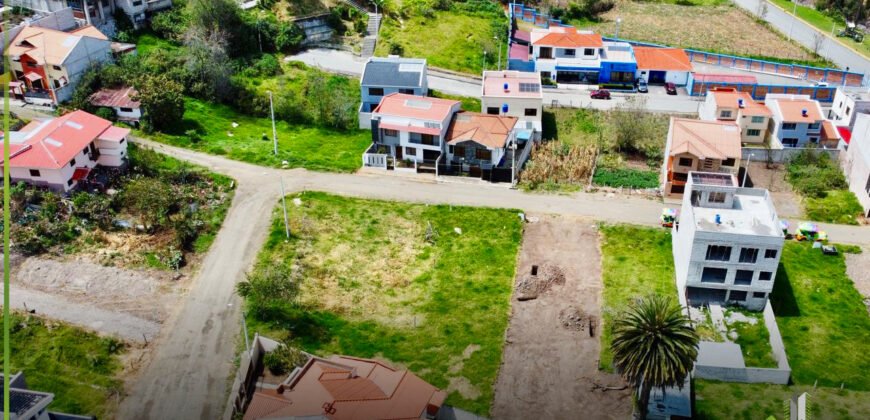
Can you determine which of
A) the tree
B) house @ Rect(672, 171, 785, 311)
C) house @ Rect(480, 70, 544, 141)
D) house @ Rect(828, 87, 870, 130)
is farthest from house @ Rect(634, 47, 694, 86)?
the tree

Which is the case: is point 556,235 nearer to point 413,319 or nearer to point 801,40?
point 413,319

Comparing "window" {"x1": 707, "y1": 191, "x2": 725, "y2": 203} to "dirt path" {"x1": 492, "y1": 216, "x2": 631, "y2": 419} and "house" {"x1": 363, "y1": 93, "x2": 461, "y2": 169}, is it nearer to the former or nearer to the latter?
"dirt path" {"x1": 492, "y1": 216, "x2": 631, "y2": 419}

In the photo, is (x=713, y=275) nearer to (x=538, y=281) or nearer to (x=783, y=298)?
(x=783, y=298)

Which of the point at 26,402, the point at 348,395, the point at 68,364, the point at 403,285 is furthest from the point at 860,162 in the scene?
the point at 26,402

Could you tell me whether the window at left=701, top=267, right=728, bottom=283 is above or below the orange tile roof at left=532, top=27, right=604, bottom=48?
below

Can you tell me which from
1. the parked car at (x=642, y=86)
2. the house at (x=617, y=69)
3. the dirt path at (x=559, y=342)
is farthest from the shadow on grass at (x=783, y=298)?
the house at (x=617, y=69)
